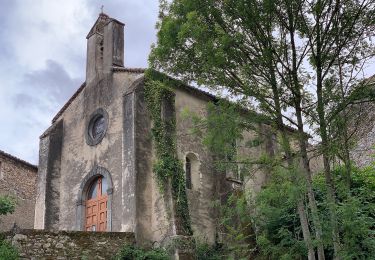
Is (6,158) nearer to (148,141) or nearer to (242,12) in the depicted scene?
(148,141)

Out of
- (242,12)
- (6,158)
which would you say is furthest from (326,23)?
(6,158)

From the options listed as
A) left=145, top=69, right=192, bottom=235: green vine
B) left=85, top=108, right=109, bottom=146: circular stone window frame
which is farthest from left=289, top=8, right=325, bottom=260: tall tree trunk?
left=85, top=108, right=109, bottom=146: circular stone window frame

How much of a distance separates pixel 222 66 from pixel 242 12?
144cm

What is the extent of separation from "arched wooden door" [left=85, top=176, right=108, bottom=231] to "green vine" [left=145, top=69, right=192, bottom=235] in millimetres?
3026

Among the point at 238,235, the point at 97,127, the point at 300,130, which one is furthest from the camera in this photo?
the point at 97,127

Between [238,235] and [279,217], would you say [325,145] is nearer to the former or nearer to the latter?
[279,217]

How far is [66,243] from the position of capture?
16.1 m

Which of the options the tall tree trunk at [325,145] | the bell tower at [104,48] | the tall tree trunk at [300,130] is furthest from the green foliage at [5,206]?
the tall tree trunk at [325,145]

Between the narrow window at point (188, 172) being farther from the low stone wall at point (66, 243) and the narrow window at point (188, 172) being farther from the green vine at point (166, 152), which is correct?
the low stone wall at point (66, 243)

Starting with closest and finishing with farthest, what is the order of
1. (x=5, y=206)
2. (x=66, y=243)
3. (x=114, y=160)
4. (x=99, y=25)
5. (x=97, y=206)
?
(x=66, y=243)
(x=5, y=206)
(x=114, y=160)
(x=97, y=206)
(x=99, y=25)

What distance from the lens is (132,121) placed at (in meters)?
19.6

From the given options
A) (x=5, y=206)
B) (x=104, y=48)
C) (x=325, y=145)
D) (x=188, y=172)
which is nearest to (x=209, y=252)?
(x=188, y=172)

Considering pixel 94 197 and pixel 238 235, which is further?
pixel 94 197

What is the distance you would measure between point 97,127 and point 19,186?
8346mm
